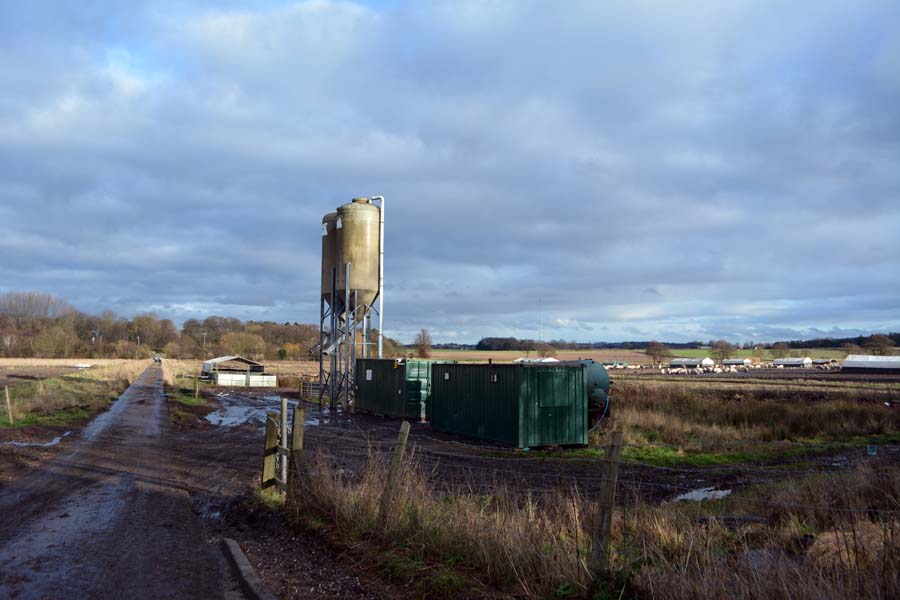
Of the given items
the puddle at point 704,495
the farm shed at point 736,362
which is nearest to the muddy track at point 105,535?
the puddle at point 704,495

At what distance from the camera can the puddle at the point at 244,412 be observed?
1014 inches

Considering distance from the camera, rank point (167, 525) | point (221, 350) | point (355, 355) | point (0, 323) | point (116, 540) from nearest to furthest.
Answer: point (116, 540) → point (167, 525) → point (355, 355) → point (221, 350) → point (0, 323)

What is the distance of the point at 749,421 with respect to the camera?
86.8 feet

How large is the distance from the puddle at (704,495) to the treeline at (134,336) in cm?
10562

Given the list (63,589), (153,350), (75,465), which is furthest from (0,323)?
(63,589)

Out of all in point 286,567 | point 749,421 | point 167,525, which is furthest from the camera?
point 749,421

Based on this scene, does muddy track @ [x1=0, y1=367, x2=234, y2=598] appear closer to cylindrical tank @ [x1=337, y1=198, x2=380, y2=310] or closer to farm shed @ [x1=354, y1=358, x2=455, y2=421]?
farm shed @ [x1=354, y1=358, x2=455, y2=421]

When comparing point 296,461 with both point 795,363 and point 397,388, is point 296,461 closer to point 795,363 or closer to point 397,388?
point 397,388

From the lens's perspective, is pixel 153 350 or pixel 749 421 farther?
pixel 153 350

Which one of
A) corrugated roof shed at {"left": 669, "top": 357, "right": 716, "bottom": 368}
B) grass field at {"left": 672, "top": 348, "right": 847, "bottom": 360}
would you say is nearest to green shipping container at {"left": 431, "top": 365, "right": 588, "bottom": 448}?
corrugated roof shed at {"left": 669, "top": 357, "right": 716, "bottom": 368}

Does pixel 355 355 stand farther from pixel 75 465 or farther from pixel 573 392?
pixel 75 465

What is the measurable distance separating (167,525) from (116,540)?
2.92 ft

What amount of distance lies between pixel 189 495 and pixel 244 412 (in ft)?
68.0

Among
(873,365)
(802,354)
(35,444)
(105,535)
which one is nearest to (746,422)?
(105,535)
